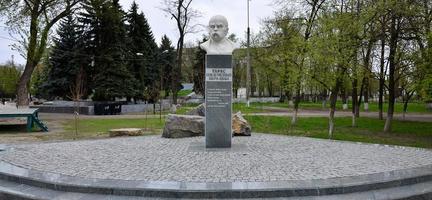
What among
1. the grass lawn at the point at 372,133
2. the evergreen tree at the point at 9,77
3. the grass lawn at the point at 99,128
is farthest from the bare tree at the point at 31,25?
the evergreen tree at the point at 9,77

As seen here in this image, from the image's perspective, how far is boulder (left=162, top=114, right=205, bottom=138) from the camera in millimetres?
12875

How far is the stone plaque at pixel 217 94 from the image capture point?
10141mm

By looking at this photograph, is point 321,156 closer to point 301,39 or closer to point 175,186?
point 175,186

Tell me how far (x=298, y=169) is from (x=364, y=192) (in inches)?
55.3

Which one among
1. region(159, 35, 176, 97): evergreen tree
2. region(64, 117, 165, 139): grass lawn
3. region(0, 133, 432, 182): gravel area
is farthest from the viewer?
region(159, 35, 176, 97): evergreen tree

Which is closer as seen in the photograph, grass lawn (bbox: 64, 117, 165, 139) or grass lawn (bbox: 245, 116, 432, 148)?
grass lawn (bbox: 245, 116, 432, 148)

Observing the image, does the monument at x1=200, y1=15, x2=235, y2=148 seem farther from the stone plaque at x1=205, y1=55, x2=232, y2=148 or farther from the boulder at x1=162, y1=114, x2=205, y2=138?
the boulder at x1=162, y1=114, x2=205, y2=138

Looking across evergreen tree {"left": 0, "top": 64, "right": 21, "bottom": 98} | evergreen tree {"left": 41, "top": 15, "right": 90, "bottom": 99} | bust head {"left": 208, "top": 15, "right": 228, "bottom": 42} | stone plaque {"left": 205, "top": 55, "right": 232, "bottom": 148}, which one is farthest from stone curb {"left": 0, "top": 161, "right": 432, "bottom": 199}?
evergreen tree {"left": 0, "top": 64, "right": 21, "bottom": 98}

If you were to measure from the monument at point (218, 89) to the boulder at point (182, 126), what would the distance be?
2.81 m

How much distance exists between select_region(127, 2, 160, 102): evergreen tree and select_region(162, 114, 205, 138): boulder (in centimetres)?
2622

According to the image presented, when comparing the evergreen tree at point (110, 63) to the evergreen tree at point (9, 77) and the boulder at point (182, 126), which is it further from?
the evergreen tree at point (9, 77)

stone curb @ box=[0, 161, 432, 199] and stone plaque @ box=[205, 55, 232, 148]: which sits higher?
stone plaque @ box=[205, 55, 232, 148]

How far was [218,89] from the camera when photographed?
10.2m

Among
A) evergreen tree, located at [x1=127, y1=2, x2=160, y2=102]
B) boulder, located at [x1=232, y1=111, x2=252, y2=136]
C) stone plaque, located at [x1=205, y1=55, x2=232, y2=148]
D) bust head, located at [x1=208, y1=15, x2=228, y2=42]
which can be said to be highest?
evergreen tree, located at [x1=127, y1=2, x2=160, y2=102]
